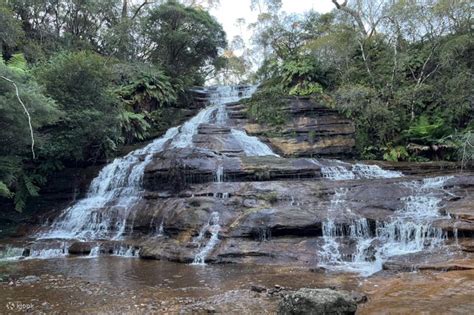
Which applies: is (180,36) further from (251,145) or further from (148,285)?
(148,285)

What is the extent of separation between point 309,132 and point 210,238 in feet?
30.9

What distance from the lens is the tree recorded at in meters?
22.7

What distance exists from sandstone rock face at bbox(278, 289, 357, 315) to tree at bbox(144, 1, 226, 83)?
66.4 feet

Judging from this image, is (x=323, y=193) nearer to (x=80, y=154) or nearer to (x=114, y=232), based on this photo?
(x=114, y=232)

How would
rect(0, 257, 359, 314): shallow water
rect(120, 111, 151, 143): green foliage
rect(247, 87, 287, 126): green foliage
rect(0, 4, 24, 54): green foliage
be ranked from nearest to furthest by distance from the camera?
1. rect(0, 257, 359, 314): shallow water
2. rect(0, 4, 24, 54): green foliage
3. rect(120, 111, 151, 143): green foliage
4. rect(247, 87, 287, 126): green foliage

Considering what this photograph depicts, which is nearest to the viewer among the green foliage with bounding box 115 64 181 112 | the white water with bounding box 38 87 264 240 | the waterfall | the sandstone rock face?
the sandstone rock face

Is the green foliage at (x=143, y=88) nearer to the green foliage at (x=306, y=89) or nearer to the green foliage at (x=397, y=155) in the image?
the green foliage at (x=306, y=89)

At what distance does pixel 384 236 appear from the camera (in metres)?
9.50

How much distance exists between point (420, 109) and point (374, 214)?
9.78m

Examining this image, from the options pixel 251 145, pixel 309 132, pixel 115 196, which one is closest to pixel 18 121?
pixel 115 196

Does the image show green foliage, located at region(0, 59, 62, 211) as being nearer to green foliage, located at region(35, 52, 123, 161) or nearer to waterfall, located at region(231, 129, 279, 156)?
green foliage, located at region(35, 52, 123, 161)

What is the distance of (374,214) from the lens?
1004cm

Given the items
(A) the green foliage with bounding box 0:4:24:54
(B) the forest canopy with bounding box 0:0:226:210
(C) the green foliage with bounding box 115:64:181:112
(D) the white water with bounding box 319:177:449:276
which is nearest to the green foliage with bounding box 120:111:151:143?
(B) the forest canopy with bounding box 0:0:226:210

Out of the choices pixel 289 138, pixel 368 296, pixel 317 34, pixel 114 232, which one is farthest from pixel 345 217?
pixel 317 34
